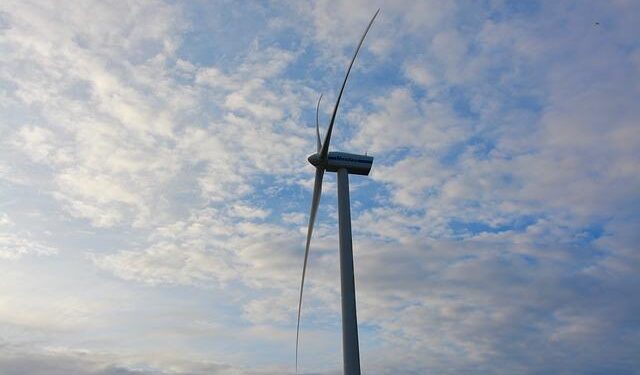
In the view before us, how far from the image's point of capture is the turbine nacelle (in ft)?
227

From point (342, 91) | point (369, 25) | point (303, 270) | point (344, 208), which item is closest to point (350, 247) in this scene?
point (344, 208)

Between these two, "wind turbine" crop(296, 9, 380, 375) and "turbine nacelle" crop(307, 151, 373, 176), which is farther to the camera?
"turbine nacelle" crop(307, 151, 373, 176)

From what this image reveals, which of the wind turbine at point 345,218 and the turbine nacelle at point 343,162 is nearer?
the wind turbine at point 345,218

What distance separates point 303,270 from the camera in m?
68.6

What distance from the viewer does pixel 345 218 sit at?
208 feet

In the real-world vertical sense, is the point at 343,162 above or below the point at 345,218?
above

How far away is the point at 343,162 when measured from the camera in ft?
228

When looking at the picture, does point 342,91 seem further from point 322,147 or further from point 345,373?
point 345,373

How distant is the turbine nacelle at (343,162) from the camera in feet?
227

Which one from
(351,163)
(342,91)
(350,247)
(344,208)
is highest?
(342,91)

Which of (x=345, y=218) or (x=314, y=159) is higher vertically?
(x=314, y=159)

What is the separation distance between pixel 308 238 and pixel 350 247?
28.6 ft

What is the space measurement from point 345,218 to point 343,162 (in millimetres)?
8958

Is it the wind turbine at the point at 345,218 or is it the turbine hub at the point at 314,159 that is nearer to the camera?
the wind turbine at the point at 345,218
